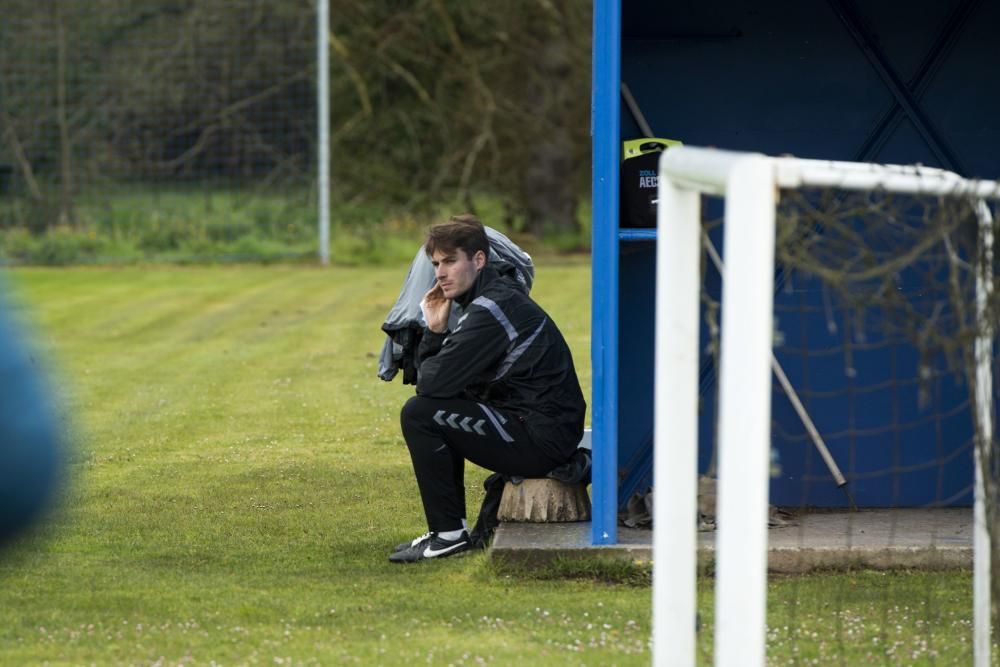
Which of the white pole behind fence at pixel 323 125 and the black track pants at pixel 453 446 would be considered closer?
the black track pants at pixel 453 446

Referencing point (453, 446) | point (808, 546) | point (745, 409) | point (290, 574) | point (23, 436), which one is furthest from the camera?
point (453, 446)

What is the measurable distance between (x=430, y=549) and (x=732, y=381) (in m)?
3.15

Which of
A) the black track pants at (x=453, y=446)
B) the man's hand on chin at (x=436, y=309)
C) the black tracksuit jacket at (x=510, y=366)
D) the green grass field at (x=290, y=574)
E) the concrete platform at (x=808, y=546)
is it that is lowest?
the green grass field at (x=290, y=574)

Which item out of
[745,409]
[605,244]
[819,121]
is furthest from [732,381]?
[819,121]

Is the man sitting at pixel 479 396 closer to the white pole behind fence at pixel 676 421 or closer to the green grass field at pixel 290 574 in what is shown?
the green grass field at pixel 290 574

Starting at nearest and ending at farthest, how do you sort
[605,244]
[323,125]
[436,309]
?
[605,244]
[436,309]
[323,125]

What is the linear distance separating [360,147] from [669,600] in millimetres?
19496

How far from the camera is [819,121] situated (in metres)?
7.22

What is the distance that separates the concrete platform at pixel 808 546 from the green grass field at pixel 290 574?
9cm

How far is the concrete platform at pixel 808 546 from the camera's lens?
6301 millimetres

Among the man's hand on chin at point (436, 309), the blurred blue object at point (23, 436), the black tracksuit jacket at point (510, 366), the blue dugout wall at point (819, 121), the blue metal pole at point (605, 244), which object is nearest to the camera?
the blurred blue object at point (23, 436)

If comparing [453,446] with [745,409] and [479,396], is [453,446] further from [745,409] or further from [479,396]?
[745,409]

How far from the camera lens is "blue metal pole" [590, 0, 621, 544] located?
20.2 ft

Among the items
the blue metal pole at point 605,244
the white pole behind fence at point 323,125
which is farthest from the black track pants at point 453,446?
the white pole behind fence at point 323,125
